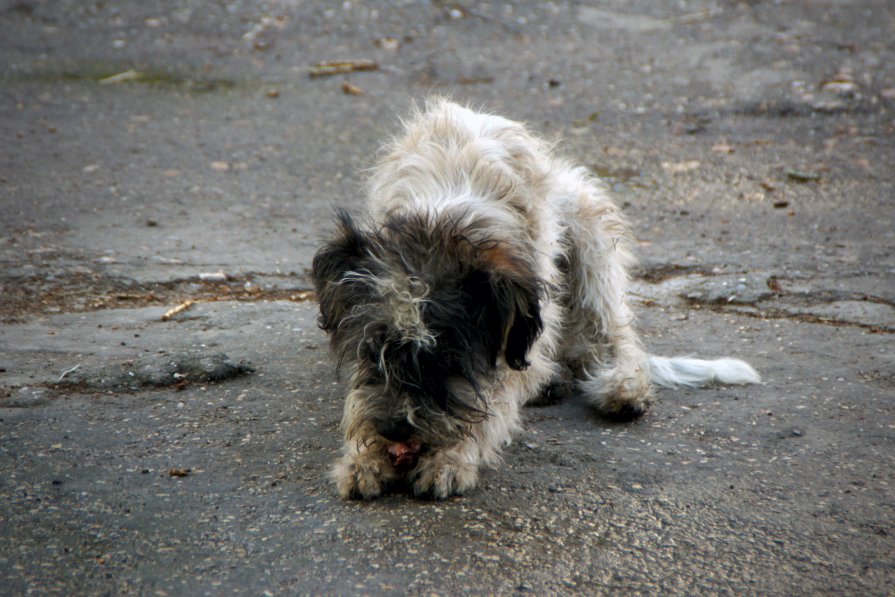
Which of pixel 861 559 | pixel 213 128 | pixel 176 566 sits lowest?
pixel 213 128

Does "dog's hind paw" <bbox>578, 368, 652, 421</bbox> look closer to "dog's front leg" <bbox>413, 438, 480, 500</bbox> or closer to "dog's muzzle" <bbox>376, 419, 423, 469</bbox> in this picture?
"dog's front leg" <bbox>413, 438, 480, 500</bbox>

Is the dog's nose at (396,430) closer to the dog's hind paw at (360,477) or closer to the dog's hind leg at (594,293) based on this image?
the dog's hind paw at (360,477)

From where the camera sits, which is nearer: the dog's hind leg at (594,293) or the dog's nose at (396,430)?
the dog's nose at (396,430)

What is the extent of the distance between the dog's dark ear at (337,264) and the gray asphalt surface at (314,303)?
70 cm

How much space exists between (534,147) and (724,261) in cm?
234

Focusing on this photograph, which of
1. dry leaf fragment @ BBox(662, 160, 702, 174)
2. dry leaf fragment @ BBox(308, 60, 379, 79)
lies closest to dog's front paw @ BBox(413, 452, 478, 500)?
dry leaf fragment @ BBox(662, 160, 702, 174)

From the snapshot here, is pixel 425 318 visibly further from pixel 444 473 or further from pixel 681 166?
pixel 681 166

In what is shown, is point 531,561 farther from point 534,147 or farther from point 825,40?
point 825,40

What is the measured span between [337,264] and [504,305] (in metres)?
0.75

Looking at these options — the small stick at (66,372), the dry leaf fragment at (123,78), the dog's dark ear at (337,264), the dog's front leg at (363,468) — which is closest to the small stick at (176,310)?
the small stick at (66,372)

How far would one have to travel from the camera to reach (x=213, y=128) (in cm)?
934

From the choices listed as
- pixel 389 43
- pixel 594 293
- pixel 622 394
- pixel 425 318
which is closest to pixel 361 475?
pixel 425 318

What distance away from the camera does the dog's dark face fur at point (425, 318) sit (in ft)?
11.6

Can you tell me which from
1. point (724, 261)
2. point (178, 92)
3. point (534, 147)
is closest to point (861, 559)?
point (534, 147)
